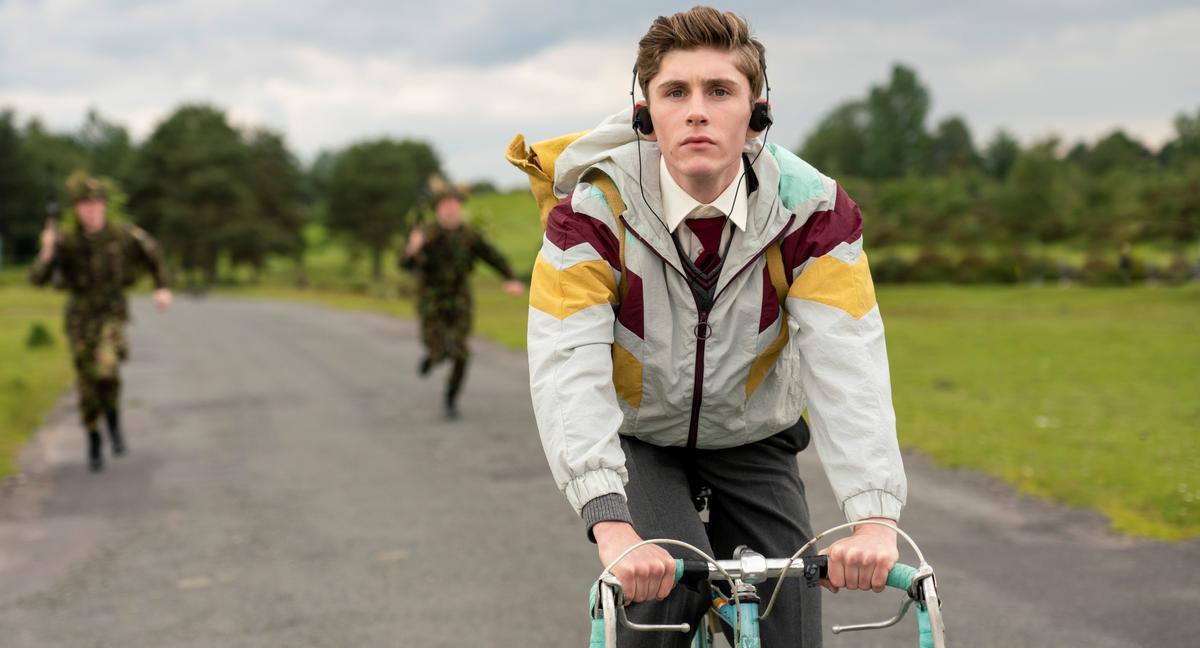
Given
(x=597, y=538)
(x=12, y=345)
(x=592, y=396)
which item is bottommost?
(x=12, y=345)

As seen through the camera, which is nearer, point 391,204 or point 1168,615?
point 1168,615

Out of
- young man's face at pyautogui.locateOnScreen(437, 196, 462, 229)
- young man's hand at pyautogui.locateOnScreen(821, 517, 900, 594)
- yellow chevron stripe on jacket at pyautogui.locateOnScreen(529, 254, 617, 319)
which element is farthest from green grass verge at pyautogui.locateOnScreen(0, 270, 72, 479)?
young man's hand at pyautogui.locateOnScreen(821, 517, 900, 594)

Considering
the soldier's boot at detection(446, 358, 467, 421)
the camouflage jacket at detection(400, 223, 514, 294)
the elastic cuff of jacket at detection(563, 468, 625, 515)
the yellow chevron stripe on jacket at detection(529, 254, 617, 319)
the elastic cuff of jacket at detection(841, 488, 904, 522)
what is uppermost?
the yellow chevron stripe on jacket at detection(529, 254, 617, 319)

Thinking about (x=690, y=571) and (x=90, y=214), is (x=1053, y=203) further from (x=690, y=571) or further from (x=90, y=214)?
(x=690, y=571)

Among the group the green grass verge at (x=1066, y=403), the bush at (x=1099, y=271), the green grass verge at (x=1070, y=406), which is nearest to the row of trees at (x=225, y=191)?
the bush at (x=1099, y=271)

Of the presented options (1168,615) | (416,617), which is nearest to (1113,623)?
(1168,615)

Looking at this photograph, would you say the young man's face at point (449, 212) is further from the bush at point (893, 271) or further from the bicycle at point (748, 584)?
the bush at point (893, 271)

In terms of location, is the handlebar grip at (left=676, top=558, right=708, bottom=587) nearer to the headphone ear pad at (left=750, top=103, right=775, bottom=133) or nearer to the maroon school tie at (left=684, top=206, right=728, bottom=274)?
the maroon school tie at (left=684, top=206, right=728, bottom=274)

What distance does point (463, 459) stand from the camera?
32.1 feet

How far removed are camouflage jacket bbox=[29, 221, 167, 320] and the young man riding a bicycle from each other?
8118 millimetres

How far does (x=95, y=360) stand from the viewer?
9898 mm

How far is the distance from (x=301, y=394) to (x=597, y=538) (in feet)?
41.3

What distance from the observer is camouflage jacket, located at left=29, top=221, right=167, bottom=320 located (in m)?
9.73

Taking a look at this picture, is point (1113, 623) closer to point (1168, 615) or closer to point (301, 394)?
point (1168, 615)
